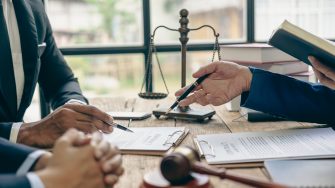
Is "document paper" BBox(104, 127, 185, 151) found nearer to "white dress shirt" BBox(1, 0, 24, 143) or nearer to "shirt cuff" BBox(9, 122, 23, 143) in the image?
"shirt cuff" BBox(9, 122, 23, 143)

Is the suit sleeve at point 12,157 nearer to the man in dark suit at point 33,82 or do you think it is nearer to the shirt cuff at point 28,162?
the shirt cuff at point 28,162

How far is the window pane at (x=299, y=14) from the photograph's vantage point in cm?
299

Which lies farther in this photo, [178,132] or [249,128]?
[249,128]

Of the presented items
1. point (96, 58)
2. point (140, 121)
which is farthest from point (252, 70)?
point (96, 58)

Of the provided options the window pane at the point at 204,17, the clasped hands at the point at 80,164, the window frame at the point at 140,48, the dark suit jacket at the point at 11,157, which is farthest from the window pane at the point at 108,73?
the clasped hands at the point at 80,164

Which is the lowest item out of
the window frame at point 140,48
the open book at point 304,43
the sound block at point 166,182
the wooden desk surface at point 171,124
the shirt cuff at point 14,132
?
the wooden desk surface at point 171,124

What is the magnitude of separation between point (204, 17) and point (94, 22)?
0.65 metres

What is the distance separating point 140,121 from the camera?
1763 millimetres

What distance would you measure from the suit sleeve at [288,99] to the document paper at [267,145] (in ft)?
0.29

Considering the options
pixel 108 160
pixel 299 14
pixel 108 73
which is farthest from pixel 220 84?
pixel 299 14

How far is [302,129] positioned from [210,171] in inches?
27.0

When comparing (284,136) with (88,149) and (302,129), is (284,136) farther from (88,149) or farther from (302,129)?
(88,149)

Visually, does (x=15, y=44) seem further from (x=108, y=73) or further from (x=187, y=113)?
(x=108, y=73)

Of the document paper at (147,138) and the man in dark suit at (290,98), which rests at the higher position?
the man in dark suit at (290,98)
